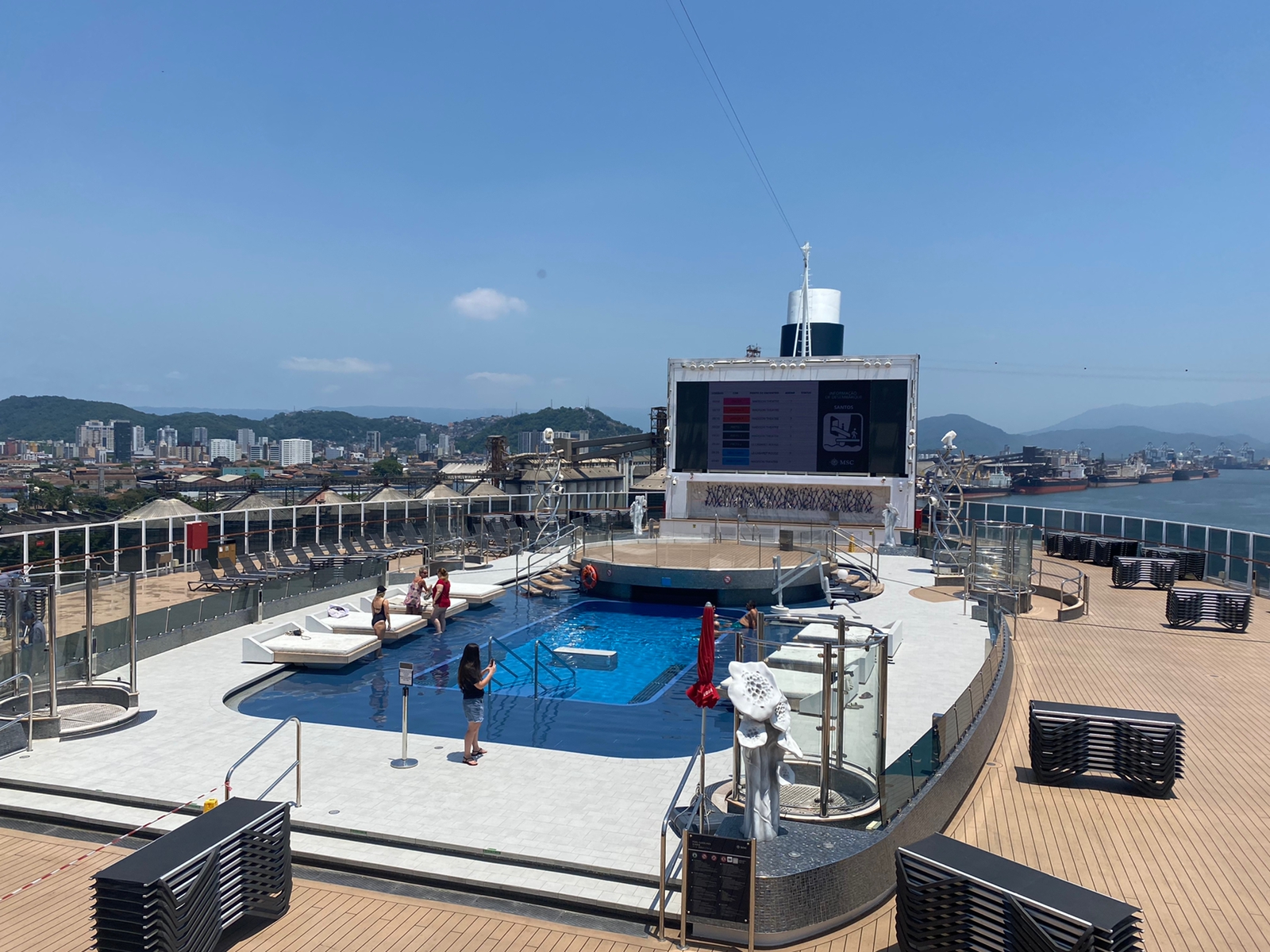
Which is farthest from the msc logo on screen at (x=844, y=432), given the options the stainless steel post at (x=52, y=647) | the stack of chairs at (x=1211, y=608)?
the stainless steel post at (x=52, y=647)

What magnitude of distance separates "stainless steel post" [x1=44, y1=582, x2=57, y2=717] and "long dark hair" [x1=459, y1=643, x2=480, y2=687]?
509cm

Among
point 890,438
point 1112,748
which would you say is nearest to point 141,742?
point 1112,748

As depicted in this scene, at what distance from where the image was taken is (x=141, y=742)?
10.5 meters

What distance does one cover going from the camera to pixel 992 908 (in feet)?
18.1

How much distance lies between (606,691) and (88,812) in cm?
770

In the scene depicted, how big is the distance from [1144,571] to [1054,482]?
15887 centimetres

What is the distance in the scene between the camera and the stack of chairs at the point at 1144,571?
944 inches

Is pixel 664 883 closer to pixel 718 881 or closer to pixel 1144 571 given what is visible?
pixel 718 881

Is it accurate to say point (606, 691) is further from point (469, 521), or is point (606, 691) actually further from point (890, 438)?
point (890, 438)

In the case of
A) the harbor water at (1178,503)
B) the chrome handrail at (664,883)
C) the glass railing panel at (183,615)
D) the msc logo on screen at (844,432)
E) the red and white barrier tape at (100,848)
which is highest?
the msc logo on screen at (844,432)

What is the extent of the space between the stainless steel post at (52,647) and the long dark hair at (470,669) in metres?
5.09

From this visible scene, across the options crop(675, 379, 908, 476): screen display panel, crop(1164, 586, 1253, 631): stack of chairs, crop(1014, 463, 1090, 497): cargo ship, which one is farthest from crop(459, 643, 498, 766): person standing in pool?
crop(1014, 463, 1090, 497): cargo ship

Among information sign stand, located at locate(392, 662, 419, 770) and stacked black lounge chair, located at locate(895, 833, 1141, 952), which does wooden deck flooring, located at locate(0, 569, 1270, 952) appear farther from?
information sign stand, located at locate(392, 662, 419, 770)

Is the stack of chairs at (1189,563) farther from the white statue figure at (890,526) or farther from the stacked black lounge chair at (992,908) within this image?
the stacked black lounge chair at (992,908)
